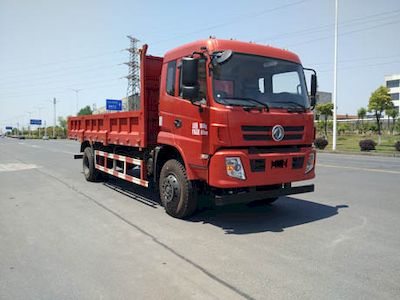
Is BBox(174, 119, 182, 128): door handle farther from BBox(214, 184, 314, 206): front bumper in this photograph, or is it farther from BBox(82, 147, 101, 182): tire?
BBox(82, 147, 101, 182): tire

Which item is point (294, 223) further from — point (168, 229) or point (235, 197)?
point (168, 229)

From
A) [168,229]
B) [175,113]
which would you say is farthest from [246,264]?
[175,113]

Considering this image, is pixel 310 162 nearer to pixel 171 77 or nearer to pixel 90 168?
pixel 171 77

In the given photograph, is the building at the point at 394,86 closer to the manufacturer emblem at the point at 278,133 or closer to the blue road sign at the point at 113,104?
the blue road sign at the point at 113,104

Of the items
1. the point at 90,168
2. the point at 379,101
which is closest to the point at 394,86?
the point at 379,101

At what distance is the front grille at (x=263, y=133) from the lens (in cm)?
544

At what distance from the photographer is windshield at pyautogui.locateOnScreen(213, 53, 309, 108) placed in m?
5.53

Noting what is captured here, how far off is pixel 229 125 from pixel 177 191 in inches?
61.5

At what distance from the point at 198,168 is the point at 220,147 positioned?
0.54 m

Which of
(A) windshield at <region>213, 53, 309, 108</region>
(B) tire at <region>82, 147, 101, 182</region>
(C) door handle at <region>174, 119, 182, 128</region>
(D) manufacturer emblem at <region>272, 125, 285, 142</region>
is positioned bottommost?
(B) tire at <region>82, 147, 101, 182</region>

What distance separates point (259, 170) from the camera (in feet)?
18.2

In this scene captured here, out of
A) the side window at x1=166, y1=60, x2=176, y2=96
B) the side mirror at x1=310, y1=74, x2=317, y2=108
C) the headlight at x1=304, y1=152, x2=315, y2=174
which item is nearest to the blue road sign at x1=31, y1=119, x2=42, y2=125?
the side window at x1=166, y1=60, x2=176, y2=96

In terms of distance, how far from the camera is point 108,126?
916cm

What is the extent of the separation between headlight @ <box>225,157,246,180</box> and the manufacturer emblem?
2.49 feet
